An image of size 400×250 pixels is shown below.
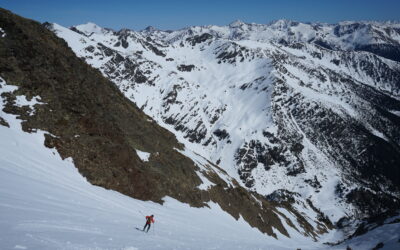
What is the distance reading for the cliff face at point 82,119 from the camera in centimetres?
2814

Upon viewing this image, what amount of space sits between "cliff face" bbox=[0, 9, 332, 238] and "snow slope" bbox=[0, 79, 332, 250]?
1167mm

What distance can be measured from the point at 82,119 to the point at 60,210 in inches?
579

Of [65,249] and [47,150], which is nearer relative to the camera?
[65,249]

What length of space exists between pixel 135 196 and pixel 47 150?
10070mm

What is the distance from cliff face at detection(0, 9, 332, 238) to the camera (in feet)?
92.3

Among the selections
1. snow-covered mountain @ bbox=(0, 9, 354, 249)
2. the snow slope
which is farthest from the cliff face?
the snow slope

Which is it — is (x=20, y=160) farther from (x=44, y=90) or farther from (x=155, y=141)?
(x=155, y=141)

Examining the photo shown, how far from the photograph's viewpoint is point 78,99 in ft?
110

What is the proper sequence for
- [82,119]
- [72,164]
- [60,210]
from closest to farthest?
[60,210], [72,164], [82,119]

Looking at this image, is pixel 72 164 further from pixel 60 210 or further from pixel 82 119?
pixel 60 210

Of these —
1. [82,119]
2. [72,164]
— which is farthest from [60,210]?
[82,119]

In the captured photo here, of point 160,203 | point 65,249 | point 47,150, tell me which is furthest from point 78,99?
point 65,249

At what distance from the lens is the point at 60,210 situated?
18.5 meters

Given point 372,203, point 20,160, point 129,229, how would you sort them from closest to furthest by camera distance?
point 129,229, point 20,160, point 372,203
